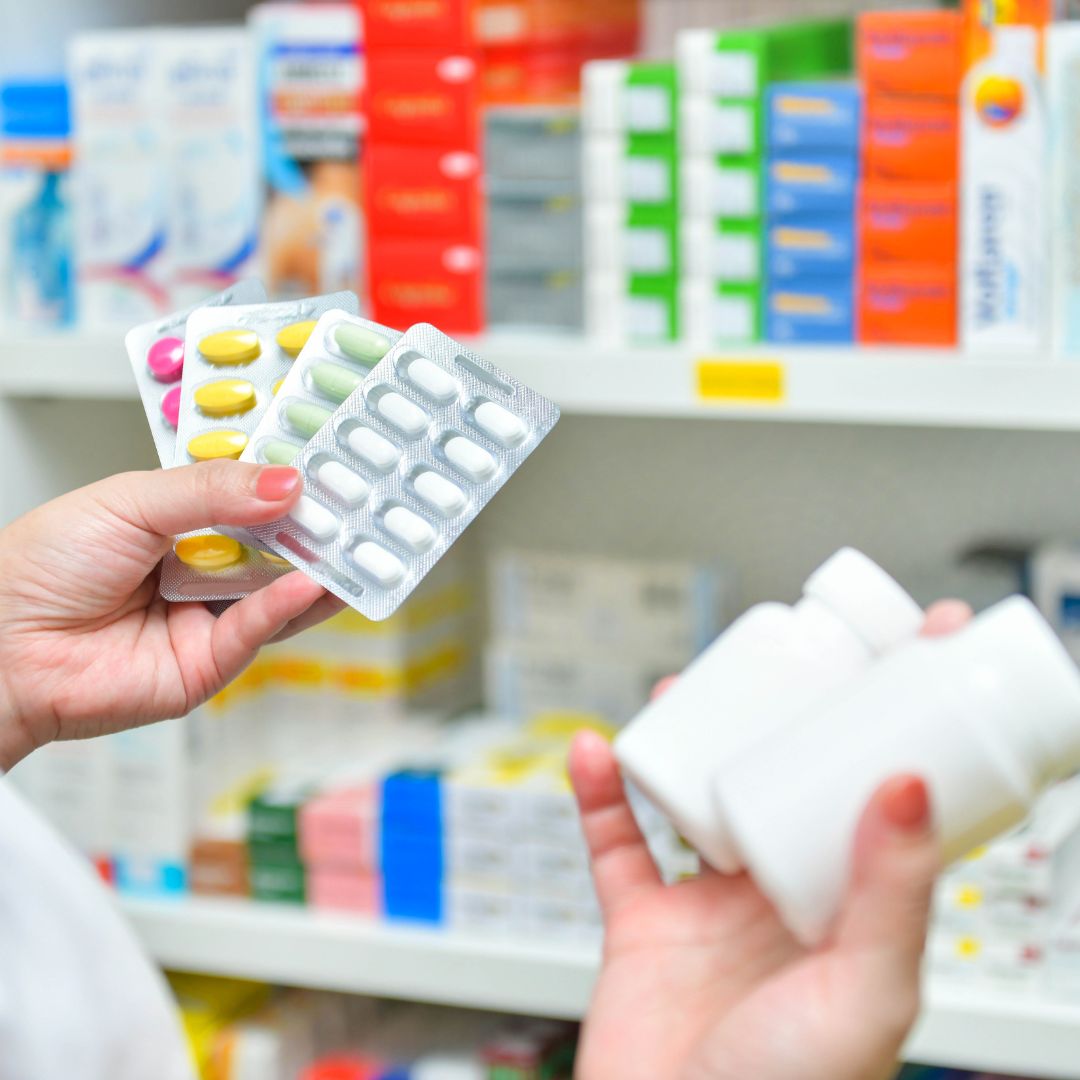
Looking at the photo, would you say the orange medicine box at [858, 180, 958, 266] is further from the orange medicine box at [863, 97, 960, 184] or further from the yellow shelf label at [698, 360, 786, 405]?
the yellow shelf label at [698, 360, 786, 405]

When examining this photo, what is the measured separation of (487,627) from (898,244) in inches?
26.4

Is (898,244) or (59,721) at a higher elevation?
(898,244)

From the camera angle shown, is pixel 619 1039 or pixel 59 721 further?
pixel 59 721

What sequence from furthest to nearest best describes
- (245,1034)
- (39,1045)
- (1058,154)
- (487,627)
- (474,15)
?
(487,627)
(245,1034)
(474,15)
(1058,154)
(39,1045)

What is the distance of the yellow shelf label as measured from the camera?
115 cm

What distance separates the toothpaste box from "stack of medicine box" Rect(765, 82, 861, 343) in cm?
8

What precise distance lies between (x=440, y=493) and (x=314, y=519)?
2.6 inches

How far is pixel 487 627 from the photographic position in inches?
65.4

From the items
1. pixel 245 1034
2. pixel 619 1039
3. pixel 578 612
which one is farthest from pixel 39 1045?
pixel 578 612

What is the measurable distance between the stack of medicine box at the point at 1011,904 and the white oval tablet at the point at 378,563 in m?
0.56

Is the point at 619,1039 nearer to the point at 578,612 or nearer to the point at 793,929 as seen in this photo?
the point at 793,929

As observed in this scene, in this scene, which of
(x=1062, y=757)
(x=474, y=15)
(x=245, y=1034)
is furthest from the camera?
(x=245, y=1034)

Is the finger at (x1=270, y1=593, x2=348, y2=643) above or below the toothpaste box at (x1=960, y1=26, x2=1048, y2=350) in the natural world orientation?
below

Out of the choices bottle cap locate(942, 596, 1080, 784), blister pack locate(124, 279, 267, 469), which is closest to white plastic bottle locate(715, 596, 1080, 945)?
bottle cap locate(942, 596, 1080, 784)
